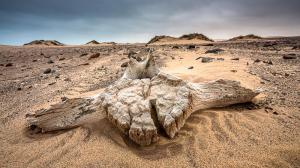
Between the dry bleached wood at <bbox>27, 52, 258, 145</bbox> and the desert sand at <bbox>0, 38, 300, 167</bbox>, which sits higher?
the dry bleached wood at <bbox>27, 52, 258, 145</bbox>

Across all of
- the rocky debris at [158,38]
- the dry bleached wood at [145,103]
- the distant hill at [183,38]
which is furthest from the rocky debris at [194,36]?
the dry bleached wood at [145,103]

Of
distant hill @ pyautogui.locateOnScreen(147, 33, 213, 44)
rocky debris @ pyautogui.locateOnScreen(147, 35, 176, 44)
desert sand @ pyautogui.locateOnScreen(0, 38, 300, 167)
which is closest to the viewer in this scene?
desert sand @ pyautogui.locateOnScreen(0, 38, 300, 167)

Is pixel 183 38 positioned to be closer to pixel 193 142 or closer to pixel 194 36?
pixel 194 36

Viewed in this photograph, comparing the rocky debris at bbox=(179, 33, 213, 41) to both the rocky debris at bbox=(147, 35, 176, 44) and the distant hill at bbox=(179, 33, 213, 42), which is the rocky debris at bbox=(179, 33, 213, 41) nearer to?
the distant hill at bbox=(179, 33, 213, 42)

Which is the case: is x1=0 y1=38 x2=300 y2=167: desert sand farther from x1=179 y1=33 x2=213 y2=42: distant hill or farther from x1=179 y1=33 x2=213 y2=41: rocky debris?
x1=179 y1=33 x2=213 y2=42: distant hill

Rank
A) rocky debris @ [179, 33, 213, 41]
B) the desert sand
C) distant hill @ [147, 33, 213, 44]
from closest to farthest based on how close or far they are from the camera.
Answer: the desert sand
distant hill @ [147, 33, 213, 44]
rocky debris @ [179, 33, 213, 41]

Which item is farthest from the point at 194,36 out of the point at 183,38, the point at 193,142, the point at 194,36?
the point at 193,142

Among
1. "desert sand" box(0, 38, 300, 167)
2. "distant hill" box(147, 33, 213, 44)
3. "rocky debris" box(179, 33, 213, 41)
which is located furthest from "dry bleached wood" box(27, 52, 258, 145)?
"rocky debris" box(179, 33, 213, 41)

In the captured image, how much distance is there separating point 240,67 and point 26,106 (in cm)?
552

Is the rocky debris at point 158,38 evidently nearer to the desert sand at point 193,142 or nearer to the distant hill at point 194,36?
the distant hill at point 194,36

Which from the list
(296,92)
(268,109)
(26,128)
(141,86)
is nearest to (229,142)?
(268,109)

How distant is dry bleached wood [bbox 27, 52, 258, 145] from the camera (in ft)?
9.75

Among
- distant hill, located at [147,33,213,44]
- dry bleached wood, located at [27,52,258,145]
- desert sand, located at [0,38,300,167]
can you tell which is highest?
distant hill, located at [147,33,213,44]

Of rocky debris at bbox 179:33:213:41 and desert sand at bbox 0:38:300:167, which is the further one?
rocky debris at bbox 179:33:213:41
